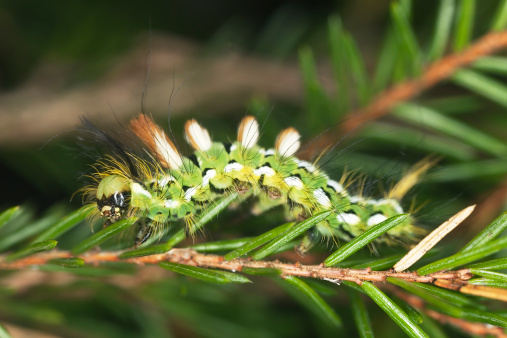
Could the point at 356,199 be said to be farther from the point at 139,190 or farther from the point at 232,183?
the point at 139,190

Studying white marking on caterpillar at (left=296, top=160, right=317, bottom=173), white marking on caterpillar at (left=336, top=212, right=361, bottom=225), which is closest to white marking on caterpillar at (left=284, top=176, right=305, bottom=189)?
white marking on caterpillar at (left=296, top=160, right=317, bottom=173)

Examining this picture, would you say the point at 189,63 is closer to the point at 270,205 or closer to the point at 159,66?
the point at 159,66

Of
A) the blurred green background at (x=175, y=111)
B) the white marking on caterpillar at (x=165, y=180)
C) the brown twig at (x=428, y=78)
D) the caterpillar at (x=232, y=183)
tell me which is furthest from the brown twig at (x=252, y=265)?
the brown twig at (x=428, y=78)

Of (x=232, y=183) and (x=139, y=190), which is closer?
(x=139, y=190)

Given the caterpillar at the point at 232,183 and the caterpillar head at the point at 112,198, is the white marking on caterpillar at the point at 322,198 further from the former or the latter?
A: the caterpillar head at the point at 112,198

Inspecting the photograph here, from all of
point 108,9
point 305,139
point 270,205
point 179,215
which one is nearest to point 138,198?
point 179,215

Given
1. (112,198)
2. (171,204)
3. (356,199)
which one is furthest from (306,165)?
(112,198)
